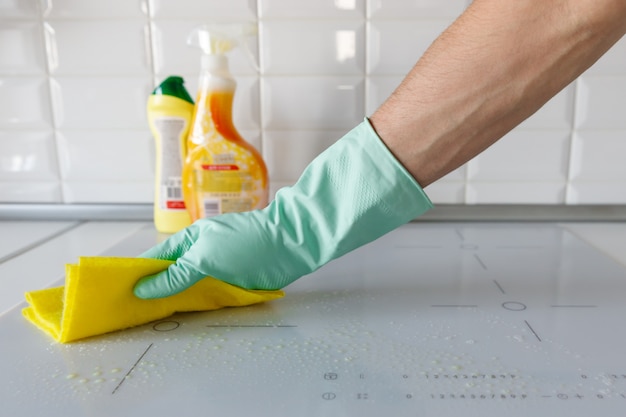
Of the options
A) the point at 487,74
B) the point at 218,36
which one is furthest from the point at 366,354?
the point at 218,36

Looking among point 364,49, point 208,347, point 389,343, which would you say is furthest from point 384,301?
point 364,49

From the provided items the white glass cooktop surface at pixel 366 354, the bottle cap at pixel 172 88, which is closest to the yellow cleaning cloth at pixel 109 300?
the white glass cooktop surface at pixel 366 354

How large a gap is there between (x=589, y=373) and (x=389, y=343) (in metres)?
0.18

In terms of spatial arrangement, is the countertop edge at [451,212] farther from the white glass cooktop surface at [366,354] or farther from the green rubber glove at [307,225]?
the green rubber glove at [307,225]

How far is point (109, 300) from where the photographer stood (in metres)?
0.54

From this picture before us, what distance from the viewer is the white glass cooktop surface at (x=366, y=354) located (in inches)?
16.6

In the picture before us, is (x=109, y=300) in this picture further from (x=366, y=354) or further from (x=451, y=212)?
(x=451, y=212)

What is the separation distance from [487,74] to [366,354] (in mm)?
303

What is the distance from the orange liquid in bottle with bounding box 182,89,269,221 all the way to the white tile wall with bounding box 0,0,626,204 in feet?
0.44

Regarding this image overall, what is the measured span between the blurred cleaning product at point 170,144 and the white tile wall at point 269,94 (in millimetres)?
93

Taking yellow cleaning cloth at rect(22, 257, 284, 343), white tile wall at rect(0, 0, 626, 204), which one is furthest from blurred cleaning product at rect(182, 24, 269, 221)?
yellow cleaning cloth at rect(22, 257, 284, 343)

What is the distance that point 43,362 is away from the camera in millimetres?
491

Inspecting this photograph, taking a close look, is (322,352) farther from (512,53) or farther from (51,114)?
(51,114)

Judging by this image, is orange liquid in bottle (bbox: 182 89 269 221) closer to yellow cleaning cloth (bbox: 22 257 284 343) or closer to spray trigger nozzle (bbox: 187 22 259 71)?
spray trigger nozzle (bbox: 187 22 259 71)
